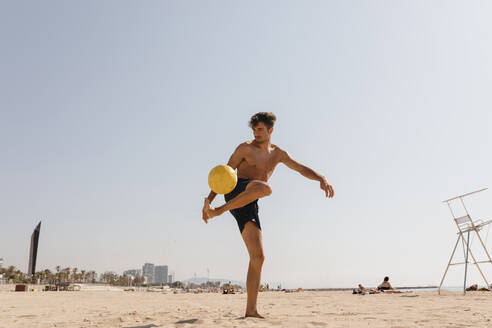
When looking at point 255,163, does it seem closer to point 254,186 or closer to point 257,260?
point 254,186

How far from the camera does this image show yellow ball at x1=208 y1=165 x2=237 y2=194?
12.4 ft

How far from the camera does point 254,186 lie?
3688 millimetres

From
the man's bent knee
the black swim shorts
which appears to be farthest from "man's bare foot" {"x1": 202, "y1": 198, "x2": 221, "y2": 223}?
the man's bent knee

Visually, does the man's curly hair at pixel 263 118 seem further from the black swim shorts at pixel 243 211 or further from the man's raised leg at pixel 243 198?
the man's raised leg at pixel 243 198

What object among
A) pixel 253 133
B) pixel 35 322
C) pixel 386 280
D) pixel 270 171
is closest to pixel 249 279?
pixel 270 171

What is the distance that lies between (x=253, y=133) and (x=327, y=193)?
1248 mm

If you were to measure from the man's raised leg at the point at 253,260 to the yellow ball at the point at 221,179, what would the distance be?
1.88 ft

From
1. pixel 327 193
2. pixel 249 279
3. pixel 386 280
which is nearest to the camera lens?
→ pixel 249 279

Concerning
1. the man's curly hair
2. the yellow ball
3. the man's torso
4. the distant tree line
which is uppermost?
the man's curly hair

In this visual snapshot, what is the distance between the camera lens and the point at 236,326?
321cm

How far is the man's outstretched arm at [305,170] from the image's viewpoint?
14.7ft

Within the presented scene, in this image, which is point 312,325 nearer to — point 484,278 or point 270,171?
point 270,171

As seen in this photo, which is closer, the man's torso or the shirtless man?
the shirtless man

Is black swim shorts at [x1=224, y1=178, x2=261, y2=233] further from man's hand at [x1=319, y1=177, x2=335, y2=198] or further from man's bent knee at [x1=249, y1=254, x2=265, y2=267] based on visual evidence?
man's hand at [x1=319, y1=177, x2=335, y2=198]
